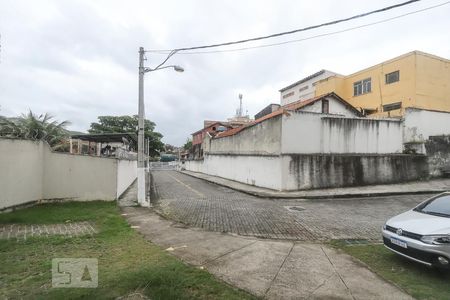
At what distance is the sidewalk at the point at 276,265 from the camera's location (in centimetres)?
416

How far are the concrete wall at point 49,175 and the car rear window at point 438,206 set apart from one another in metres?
10.1

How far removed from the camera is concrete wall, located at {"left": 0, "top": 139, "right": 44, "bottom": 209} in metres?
8.53

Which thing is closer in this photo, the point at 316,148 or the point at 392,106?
the point at 316,148

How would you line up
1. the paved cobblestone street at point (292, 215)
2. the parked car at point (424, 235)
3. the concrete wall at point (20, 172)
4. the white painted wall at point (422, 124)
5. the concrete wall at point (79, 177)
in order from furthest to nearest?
the white painted wall at point (422, 124)
the concrete wall at point (79, 177)
the concrete wall at point (20, 172)
the paved cobblestone street at point (292, 215)
the parked car at point (424, 235)

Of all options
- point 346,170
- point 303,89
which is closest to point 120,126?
point 303,89

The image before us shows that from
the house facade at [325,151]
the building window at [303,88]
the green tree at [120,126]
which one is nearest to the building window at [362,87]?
the building window at [303,88]

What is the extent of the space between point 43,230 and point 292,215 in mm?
7245

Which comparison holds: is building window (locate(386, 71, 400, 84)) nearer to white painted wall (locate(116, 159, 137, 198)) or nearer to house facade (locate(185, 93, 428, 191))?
house facade (locate(185, 93, 428, 191))

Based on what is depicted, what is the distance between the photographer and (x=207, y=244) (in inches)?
247

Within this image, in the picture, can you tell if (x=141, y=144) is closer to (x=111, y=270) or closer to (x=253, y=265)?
(x=111, y=270)

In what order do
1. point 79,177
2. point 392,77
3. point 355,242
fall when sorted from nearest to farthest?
1. point 355,242
2. point 79,177
3. point 392,77

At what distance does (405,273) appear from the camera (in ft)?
16.1

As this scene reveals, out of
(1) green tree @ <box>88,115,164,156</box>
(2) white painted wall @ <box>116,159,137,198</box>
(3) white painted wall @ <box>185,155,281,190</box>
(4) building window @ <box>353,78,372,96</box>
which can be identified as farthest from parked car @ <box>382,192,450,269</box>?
(1) green tree @ <box>88,115,164,156</box>

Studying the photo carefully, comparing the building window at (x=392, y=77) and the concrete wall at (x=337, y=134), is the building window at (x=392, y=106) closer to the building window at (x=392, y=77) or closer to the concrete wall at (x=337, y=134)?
the building window at (x=392, y=77)
